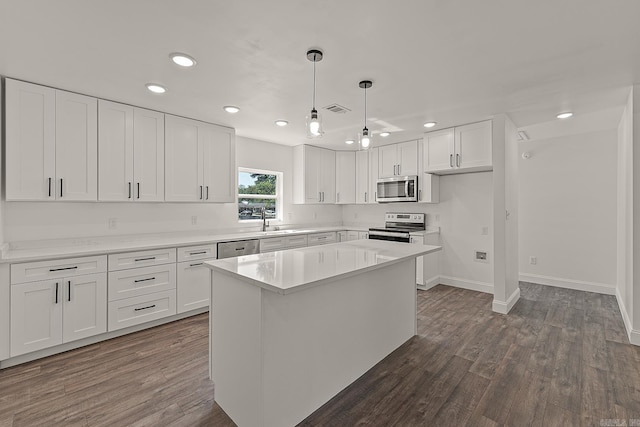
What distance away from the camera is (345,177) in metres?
6.02

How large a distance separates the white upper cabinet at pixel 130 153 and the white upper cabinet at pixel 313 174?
2459 millimetres

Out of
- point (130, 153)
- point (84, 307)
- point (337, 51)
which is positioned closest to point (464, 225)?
point (337, 51)

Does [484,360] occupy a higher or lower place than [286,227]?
lower

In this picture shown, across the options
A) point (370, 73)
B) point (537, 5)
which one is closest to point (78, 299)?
point (370, 73)

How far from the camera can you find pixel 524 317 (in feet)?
11.8

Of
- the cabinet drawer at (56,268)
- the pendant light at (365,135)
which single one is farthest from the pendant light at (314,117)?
the cabinet drawer at (56,268)

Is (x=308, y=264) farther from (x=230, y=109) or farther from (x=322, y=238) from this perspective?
(x=322, y=238)

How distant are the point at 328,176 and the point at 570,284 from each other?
4.48 metres

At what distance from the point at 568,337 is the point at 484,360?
1215 millimetres

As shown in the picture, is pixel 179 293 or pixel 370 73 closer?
pixel 370 73

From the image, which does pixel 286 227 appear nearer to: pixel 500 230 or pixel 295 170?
pixel 295 170

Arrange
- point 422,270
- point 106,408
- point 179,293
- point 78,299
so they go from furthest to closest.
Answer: point 422,270
point 179,293
point 78,299
point 106,408

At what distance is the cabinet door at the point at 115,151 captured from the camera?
124 inches

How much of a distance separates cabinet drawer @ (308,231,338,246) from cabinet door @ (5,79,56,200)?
3415mm
